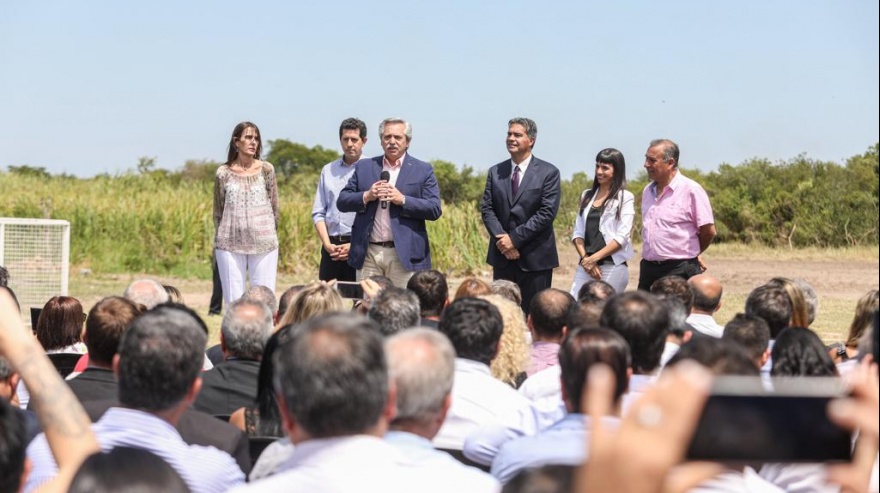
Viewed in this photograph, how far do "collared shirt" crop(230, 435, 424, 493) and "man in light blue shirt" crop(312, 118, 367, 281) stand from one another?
7.40m

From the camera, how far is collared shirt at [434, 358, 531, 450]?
4383mm

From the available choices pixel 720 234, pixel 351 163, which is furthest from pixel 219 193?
pixel 720 234

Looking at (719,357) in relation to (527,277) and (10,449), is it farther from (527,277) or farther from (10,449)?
(527,277)

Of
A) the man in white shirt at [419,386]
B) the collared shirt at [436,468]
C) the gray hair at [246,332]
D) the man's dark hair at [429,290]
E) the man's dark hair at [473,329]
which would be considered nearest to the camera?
the collared shirt at [436,468]

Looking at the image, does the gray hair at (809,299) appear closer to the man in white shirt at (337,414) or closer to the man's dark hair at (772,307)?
the man's dark hair at (772,307)

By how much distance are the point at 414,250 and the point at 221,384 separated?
15.0ft

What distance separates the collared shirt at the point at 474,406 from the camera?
4383 mm

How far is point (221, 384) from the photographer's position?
4.97 m

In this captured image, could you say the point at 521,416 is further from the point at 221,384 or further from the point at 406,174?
the point at 406,174

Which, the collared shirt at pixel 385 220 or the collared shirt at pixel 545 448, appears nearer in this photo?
the collared shirt at pixel 545 448

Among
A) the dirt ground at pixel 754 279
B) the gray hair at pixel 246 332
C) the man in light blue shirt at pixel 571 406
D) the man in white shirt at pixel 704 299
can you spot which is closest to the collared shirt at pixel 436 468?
the man in light blue shirt at pixel 571 406

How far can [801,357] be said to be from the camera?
156 inches

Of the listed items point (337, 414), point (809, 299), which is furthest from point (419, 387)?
point (809, 299)

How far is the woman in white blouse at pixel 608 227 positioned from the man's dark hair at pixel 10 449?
7264mm
